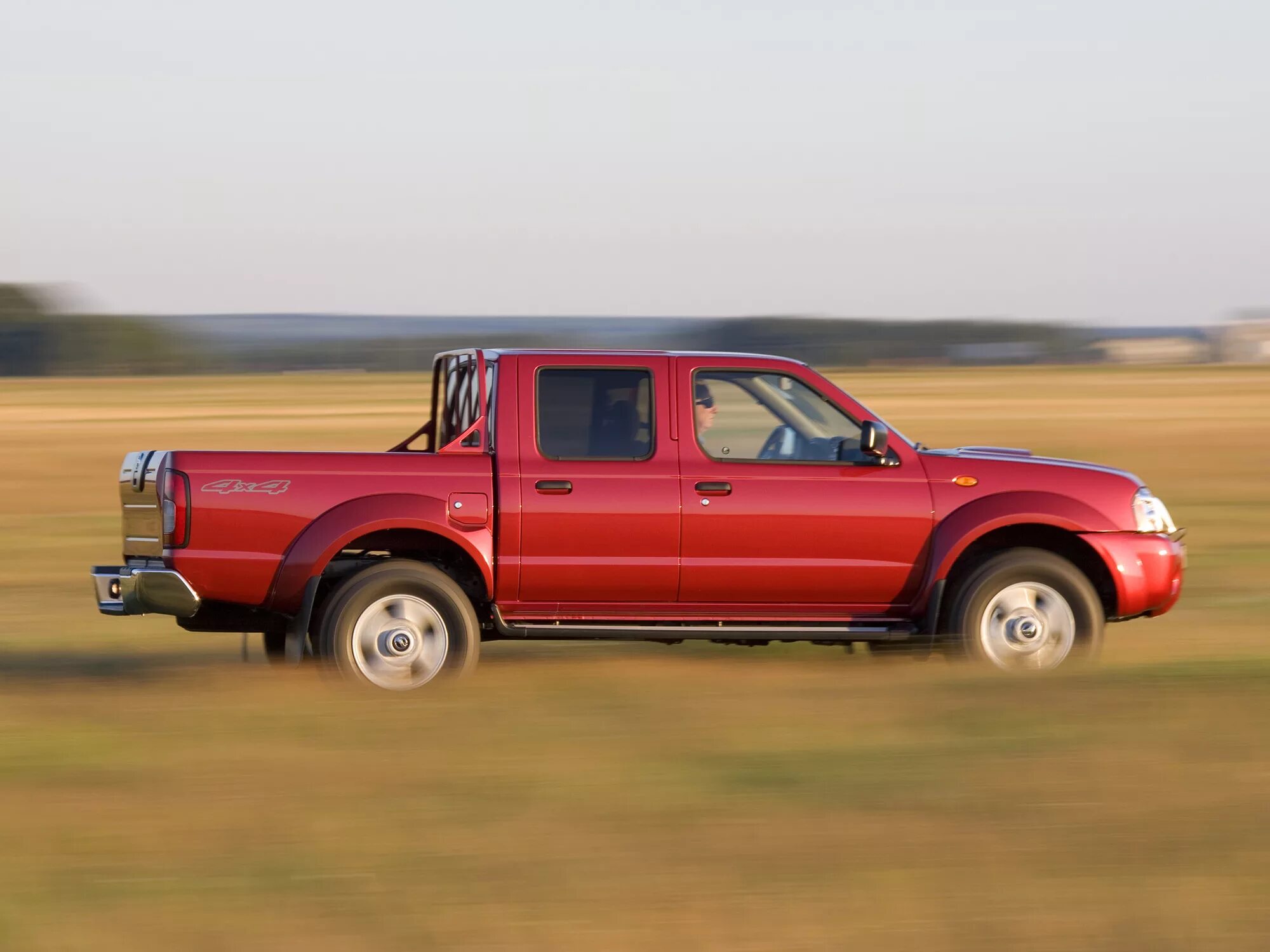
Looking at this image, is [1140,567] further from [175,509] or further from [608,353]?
[175,509]

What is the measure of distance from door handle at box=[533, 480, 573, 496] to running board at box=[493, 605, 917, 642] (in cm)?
56

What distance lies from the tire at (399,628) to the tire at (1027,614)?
2112mm

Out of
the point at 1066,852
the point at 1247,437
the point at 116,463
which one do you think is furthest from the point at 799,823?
the point at 1247,437

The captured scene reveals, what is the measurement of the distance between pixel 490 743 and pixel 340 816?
992 millimetres

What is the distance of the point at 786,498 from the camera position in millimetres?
7234

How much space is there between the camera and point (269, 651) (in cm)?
826

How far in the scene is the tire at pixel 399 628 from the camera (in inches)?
276

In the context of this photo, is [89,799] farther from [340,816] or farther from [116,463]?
[116,463]

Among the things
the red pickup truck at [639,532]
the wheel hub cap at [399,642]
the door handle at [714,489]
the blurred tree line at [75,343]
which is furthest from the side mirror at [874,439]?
the blurred tree line at [75,343]

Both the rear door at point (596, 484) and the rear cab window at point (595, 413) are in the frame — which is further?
the rear cab window at point (595, 413)

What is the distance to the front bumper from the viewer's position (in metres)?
6.85

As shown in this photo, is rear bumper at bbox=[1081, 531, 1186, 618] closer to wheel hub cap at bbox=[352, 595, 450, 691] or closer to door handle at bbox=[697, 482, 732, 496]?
door handle at bbox=[697, 482, 732, 496]

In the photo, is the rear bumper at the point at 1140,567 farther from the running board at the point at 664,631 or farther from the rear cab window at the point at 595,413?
the rear cab window at the point at 595,413

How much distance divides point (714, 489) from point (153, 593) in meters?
2.33
